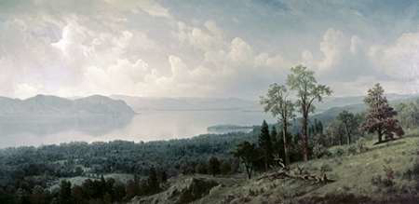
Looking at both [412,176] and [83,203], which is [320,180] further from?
[83,203]

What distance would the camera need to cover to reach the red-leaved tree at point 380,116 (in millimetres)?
17359

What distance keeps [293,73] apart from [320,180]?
19.2 ft

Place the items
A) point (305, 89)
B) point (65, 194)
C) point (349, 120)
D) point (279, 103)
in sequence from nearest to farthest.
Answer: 1. point (305, 89)
2. point (279, 103)
3. point (349, 120)
4. point (65, 194)

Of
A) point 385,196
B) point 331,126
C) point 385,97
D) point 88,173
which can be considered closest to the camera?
point 385,196

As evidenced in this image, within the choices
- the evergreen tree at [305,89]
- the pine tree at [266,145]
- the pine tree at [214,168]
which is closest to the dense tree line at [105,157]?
the pine tree at [214,168]

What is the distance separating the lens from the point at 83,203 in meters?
57.6

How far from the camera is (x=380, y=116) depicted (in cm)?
1861

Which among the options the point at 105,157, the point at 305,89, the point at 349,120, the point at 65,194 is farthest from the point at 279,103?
the point at 105,157

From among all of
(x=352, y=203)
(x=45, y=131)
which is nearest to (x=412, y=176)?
(x=352, y=203)

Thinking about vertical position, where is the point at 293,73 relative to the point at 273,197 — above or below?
above

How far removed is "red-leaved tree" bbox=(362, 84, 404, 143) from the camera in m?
17.4

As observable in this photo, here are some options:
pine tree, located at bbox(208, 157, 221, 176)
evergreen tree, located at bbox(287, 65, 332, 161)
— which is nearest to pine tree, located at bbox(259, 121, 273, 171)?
pine tree, located at bbox(208, 157, 221, 176)

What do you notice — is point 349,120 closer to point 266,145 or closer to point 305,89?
point 266,145

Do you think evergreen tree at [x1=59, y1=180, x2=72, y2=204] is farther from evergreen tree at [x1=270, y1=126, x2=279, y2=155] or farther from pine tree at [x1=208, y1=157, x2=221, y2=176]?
evergreen tree at [x1=270, y1=126, x2=279, y2=155]
